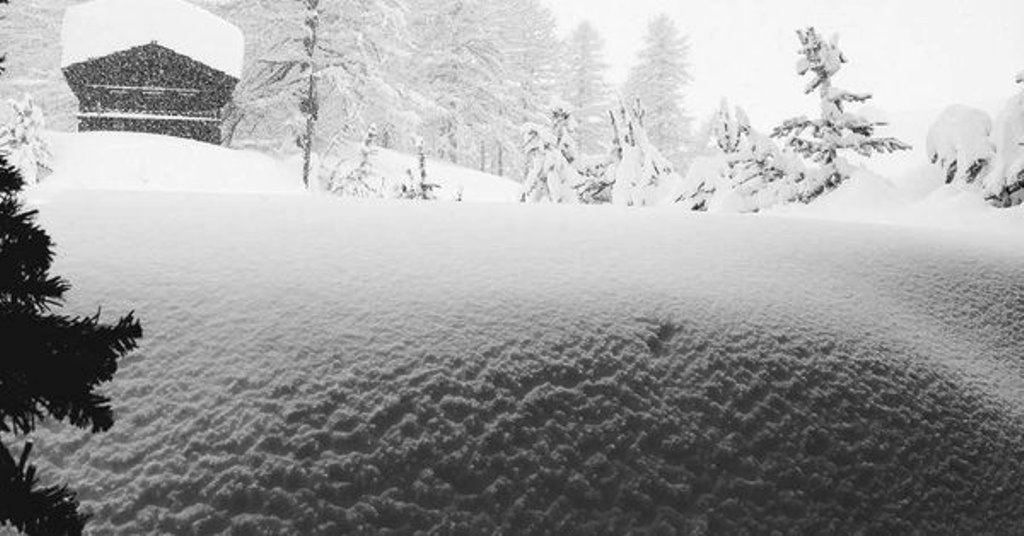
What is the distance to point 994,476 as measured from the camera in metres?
1.95

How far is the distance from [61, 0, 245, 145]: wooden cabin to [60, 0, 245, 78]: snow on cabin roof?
24 millimetres

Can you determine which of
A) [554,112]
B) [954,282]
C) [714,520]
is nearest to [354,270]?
[714,520]

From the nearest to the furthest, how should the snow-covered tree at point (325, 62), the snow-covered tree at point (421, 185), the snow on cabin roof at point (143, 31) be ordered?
the snow-covered tree at point (421, 185) → the snow on cabin roof at point (143, 31) → the snow-covered tree at point (325, 62)

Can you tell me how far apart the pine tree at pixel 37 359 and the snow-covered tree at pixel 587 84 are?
34782mm

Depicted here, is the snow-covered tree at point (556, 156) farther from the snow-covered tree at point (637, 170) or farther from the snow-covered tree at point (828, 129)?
the snow-covered tree at point (828, 129)

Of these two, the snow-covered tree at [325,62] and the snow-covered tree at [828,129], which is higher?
the snow-covered tree at [325,62]

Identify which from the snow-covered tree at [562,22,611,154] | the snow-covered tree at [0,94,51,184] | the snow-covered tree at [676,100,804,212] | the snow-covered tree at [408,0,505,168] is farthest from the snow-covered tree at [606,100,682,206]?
the snow-covered tree at [562,22,611,154]

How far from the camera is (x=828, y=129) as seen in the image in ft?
24.8

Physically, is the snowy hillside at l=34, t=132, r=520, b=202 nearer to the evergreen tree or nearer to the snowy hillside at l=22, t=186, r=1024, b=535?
the snowy hillside at l=22, t=186, r=1024, b=535

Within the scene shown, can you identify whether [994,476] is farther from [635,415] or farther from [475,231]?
[475,231]

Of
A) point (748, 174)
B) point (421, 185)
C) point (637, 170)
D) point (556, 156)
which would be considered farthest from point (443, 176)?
point (748, 174)

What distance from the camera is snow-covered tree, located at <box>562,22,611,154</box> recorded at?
35.2 metres

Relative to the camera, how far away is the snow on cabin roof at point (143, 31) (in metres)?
16.6

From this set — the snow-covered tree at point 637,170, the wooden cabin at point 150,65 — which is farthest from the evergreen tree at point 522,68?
the snow-covered tree at point 637,170
